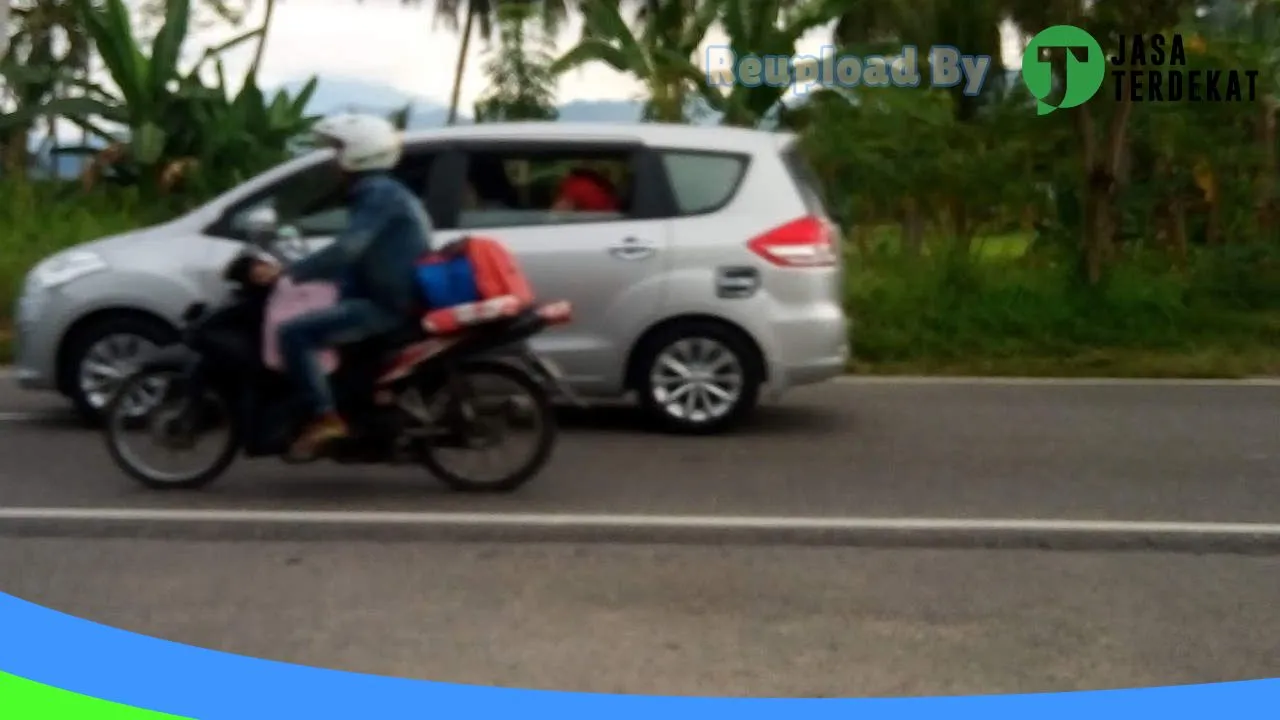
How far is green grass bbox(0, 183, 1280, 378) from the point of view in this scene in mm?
12836

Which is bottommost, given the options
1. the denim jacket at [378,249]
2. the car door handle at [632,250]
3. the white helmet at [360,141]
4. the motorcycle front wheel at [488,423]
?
the motorcycle front wheel at [488,423]

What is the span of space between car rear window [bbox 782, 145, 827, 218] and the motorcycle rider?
2.78 meters

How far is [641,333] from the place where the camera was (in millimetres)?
9391

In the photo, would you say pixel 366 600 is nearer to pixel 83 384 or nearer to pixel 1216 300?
pixel 83 384

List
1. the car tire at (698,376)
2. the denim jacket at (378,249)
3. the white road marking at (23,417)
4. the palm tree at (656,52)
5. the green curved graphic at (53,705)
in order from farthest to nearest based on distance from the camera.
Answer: the palm tree at (656,52) < the white road marking at (23,417) < the car tire at (698,376) < the denim jacket at (378,249) < the green curved graphic at (53,705)

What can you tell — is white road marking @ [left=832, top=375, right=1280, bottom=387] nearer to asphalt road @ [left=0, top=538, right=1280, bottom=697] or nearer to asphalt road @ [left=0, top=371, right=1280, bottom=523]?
asphalt road @ [left=0, top=371, right=1280, bottom=523]

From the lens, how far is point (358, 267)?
7445 millimetres

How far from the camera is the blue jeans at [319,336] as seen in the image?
287 inches

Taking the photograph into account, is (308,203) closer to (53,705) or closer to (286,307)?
(286,307)

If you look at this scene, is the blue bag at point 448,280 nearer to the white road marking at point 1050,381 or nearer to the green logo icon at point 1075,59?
the white road marking at point 1050,381

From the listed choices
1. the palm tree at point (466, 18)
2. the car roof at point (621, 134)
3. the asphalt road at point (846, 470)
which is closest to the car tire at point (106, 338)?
the asphalt road at point (846, 470)

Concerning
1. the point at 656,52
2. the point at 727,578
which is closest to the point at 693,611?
the point at 727,578

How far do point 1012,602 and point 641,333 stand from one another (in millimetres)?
3889

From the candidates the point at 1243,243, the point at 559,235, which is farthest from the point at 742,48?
the point at 559,235
